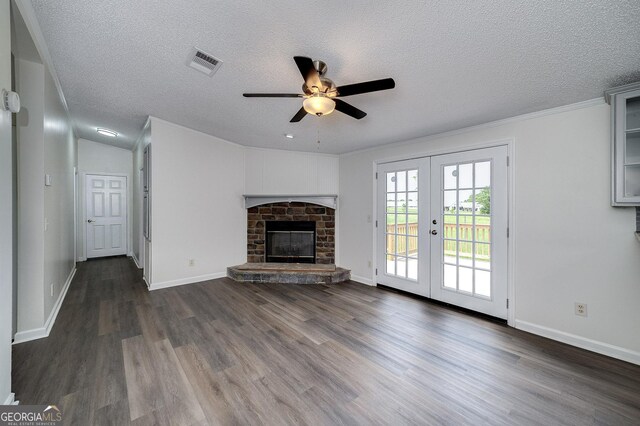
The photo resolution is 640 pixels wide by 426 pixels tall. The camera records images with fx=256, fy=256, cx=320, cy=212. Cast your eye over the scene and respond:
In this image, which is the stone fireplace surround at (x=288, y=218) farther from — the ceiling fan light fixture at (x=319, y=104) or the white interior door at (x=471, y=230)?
the ceiling fan light fixture at (x=319, y=104)

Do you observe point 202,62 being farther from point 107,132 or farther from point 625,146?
point 107,132

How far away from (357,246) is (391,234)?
0.70 m

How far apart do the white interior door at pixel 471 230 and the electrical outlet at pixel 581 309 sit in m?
0.55

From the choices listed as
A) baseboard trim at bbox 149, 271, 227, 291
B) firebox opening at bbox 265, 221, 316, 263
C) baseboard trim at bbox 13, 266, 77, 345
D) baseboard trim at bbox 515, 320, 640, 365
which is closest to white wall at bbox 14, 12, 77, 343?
baseboard trim at bbox 13, 266, 77, 345

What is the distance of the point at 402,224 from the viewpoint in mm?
3820

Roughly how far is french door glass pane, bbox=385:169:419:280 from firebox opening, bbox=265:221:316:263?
4.94 feet

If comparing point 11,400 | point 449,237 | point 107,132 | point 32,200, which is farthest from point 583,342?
point 107,132

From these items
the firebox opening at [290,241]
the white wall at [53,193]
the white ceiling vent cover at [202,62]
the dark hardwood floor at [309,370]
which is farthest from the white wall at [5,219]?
the firebox opening at [290,241]

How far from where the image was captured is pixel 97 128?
4633mm

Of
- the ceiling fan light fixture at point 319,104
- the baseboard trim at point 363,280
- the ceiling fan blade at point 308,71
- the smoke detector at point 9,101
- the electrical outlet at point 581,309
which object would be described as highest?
the ceiling fan blade at point 308,71

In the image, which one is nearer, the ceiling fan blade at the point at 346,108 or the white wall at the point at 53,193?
the ceiling fan blade at the point at 346,108

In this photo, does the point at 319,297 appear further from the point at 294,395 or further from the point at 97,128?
the point at 97,128

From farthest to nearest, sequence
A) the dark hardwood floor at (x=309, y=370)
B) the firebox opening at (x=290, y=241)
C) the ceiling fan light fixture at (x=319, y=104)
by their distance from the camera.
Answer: the firebox opening at (x=290, y=241) → the ceiling fan light fixture at (x=319, y=104) → the dark hardwood floor at (x=309, y=370)

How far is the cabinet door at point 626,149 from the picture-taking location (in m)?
2.06
